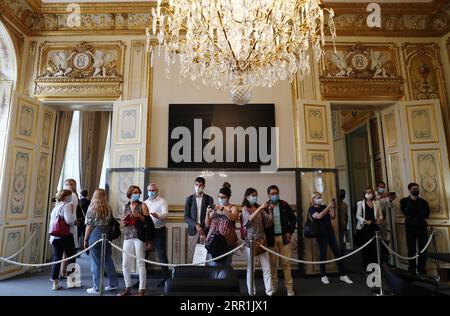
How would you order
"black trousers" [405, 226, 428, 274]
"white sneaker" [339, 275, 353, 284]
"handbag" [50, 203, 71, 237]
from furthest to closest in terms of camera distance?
"black trousers" [405, 226, 428, 274], "white sneaker" [339, 275, 353, 284], "handbag" [50, 203, 71, 237]

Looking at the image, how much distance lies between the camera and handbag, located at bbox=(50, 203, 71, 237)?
13.0 ft

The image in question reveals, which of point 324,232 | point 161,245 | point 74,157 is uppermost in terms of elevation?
point 74,157

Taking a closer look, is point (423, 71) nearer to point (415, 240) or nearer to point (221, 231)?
point (415, 240)

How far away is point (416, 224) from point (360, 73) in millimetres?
2909

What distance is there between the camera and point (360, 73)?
578 cm

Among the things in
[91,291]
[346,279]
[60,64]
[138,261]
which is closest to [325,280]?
[346,279]

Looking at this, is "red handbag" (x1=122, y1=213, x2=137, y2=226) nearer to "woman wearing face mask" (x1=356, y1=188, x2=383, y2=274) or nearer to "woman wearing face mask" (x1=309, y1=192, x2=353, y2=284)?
"woman wearing face mask" (x1=309, y1=192, x2=353, y2=284)

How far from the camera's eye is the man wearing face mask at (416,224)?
4.90 metres

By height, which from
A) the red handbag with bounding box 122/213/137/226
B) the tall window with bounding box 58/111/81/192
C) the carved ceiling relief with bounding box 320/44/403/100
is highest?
the carved ceiling relief with bounding box 320/44/403/100

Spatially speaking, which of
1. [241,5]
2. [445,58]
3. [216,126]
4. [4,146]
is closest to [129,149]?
[216,126]

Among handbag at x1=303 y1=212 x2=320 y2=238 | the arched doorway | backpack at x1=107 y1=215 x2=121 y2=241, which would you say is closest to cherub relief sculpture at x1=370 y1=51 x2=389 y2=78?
handbag at x1=303 y1=212 x2=320 y2=238

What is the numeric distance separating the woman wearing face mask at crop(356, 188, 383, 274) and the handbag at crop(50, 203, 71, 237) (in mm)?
4560

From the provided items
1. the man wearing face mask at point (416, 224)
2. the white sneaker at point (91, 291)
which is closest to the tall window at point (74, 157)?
the white sneaker at point (91, 291)

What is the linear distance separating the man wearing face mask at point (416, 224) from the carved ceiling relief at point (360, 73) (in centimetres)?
192
